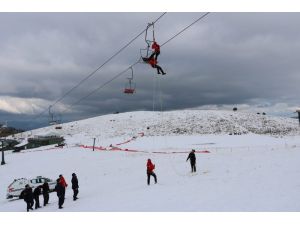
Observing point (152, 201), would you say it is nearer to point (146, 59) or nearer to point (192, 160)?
point (146, 59)

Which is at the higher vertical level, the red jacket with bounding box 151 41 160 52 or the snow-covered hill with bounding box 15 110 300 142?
the snow-covered hill with bounding box 15 110 300 142

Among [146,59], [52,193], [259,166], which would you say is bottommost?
[52,193]

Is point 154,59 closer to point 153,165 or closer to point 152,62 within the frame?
point 152,62

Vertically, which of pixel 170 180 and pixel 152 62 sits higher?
pixel 152 62

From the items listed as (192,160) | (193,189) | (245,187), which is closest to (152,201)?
(193,189)

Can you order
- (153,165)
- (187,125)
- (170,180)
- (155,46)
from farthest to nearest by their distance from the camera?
1. (187,125)
2. (170,180)
3. (153,165)
4. (155,46)

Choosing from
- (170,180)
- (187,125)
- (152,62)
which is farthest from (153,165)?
(187,125)

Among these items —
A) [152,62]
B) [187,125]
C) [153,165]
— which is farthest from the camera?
[187,125]

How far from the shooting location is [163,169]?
31266 mm

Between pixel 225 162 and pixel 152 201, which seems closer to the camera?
pixel 152 201

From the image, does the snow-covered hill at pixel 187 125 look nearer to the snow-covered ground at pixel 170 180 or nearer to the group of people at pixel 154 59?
the snow-covered ground at pixel 170 180

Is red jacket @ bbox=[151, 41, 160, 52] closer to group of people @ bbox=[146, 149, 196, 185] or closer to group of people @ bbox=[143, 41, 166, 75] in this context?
group of people @ bbox=[143, 41, 166, 75]

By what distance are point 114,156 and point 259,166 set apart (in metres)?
20.8

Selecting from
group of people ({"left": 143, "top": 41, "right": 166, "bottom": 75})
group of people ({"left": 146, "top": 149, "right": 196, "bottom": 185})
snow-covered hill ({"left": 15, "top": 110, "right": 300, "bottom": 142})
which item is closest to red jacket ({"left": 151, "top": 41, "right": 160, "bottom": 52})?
group of people ({"left": 143, "top": 41, "right": 166, "bottom": 75})
